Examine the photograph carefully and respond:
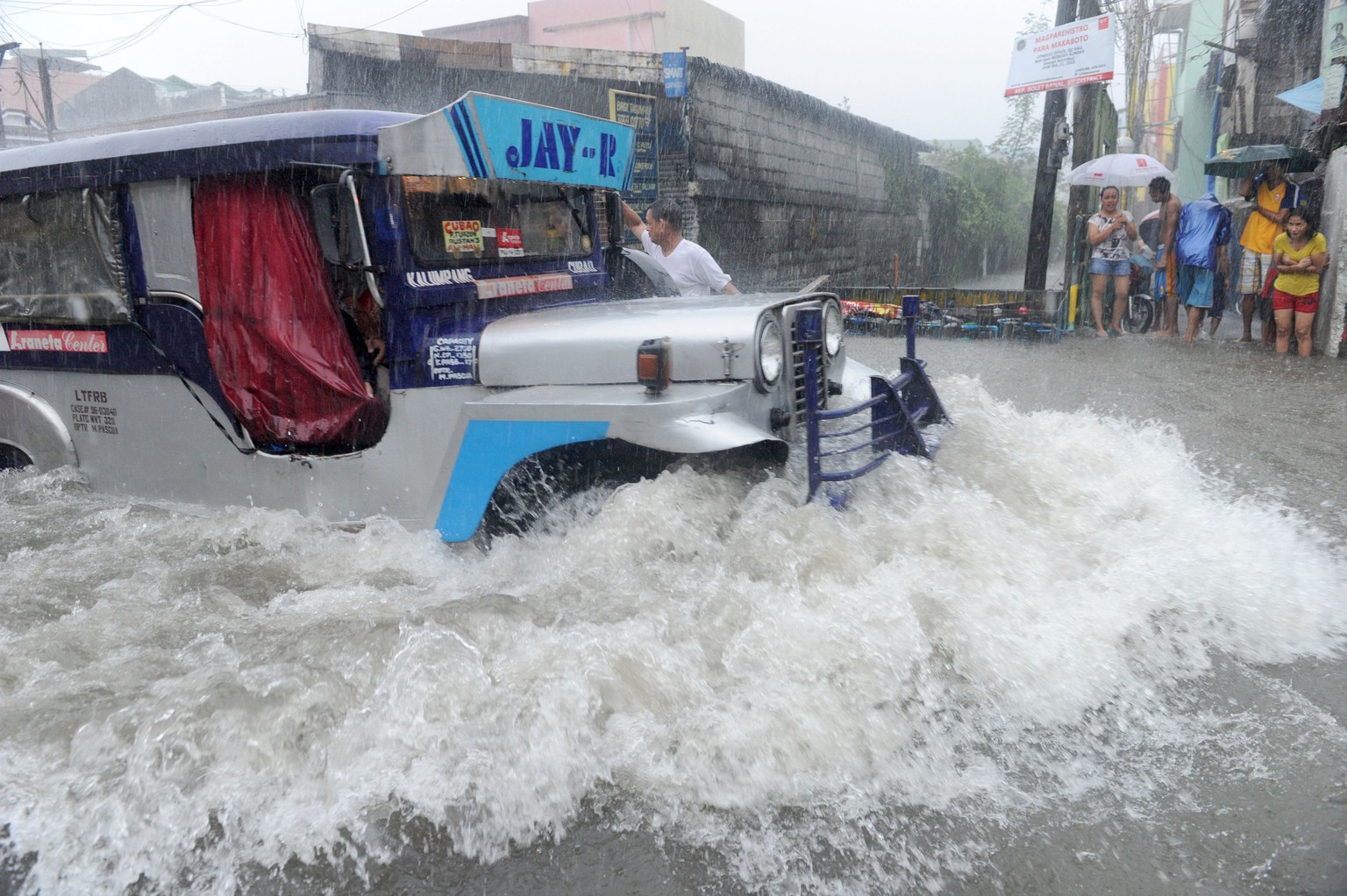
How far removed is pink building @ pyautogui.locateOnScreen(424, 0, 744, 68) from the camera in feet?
106

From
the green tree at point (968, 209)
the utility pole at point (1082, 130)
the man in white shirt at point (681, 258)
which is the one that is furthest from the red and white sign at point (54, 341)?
the green tree at point (968, 209)

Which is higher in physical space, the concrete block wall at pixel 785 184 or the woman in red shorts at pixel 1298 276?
the concrete block wall at pixel 785 184

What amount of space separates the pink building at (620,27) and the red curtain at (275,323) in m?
29.8

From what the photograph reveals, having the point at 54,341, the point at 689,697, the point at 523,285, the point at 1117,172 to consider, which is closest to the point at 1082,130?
the point at 1117,172

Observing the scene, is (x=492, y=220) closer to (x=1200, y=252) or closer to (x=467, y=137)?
(x=467, y=137)

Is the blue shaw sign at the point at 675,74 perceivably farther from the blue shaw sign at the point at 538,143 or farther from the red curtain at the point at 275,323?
the red curtain at the point at 275,323

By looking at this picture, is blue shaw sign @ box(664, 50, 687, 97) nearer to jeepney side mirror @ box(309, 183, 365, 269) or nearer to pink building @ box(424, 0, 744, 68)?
→ jeepney side mirror @ box(309, 183, 365, 269)

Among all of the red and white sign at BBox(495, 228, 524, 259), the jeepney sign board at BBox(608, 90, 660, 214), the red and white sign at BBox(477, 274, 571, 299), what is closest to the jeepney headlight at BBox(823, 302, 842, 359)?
the red and white sign at BBox(477, 274, 571, 299)

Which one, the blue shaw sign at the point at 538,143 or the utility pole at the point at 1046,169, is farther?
the utility pole at the point at 1046,169

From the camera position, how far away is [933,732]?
2.72 metres

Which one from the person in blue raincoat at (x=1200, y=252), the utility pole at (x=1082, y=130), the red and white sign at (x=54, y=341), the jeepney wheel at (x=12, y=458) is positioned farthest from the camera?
the utility pole at (x=1082, y=130)

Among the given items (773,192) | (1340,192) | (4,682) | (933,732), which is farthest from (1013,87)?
(4,682)

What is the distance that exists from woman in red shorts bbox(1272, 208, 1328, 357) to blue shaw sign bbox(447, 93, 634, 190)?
25.1ft

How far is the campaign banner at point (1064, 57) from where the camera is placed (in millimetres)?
11914
